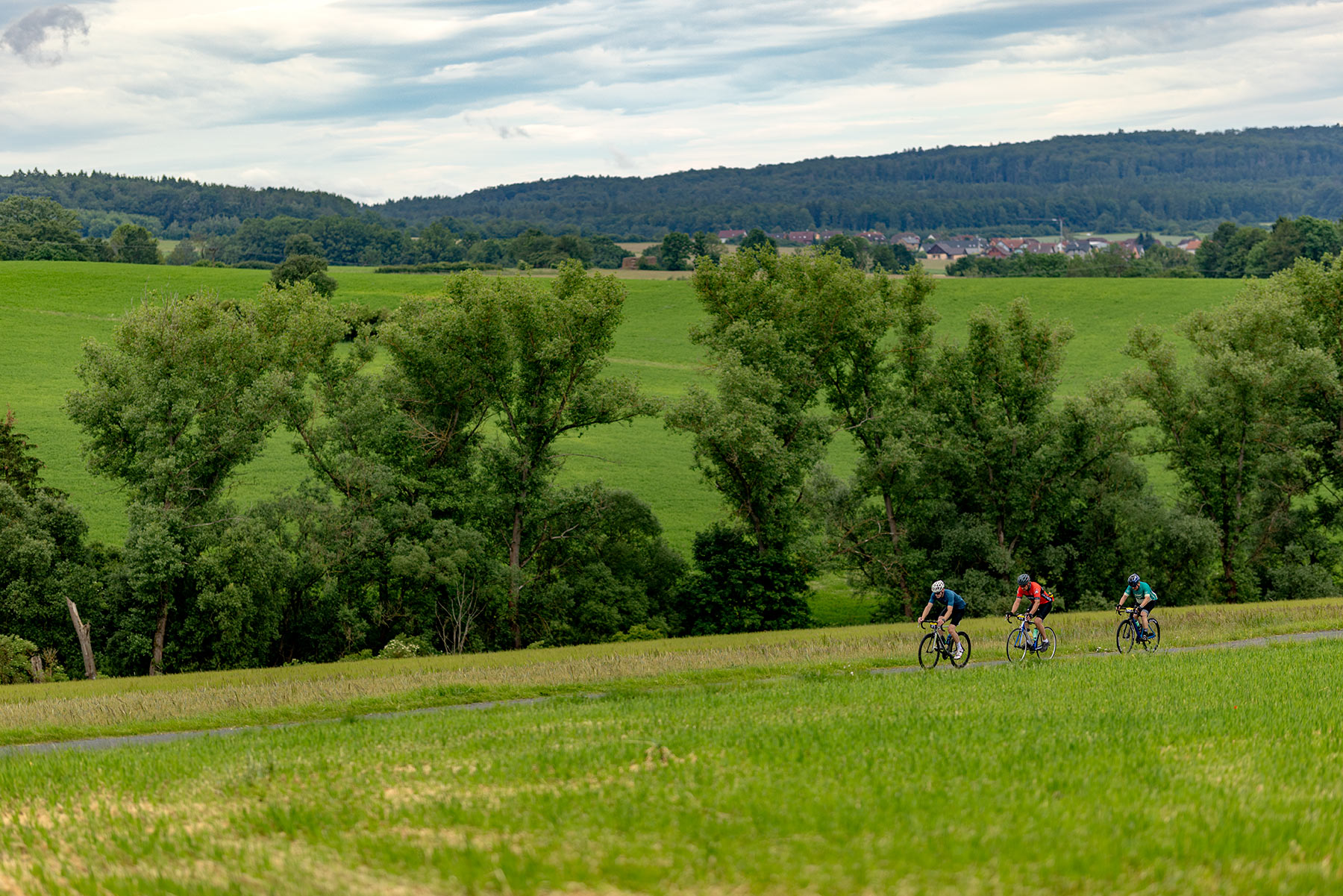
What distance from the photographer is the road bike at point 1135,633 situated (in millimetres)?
28656

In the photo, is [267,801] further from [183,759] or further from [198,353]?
[198,353]

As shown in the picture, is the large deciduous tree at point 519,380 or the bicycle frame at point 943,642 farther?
the large deciduous tree at point 519,380

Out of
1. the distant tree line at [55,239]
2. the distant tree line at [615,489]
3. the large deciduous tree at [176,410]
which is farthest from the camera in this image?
the distant tree line at [55,239]

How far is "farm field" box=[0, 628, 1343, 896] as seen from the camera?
9070 mm

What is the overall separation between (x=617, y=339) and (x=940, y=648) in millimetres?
77329

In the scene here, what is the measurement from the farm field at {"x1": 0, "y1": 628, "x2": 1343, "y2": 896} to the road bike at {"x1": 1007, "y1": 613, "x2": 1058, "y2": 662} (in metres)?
8.41

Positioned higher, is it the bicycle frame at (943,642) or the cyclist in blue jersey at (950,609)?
the cyclist in blue jersey at (950,609)

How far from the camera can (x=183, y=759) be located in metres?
15.6

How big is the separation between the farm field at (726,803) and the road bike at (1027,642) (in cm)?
841

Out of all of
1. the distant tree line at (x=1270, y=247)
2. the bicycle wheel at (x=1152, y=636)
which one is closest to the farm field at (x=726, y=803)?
the bicycle wheel at (x=1152, y=636)

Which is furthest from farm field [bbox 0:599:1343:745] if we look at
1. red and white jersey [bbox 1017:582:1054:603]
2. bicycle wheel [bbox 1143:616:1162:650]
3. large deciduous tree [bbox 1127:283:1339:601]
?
large deciduous tree [bbox 1127:283:1339:601]

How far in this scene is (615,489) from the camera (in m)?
49.6

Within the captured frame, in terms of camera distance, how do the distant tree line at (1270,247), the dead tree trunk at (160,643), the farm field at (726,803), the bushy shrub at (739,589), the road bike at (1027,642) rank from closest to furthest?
the farm field at (726,803) → the road bike at (1027,642) → the dead tree trunk at (160,643) → the bushy shrub at (739,589) → the distant tree line at (1270,247)

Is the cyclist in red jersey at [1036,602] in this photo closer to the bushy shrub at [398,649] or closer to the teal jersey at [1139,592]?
the teal jersey at [1139,592]
